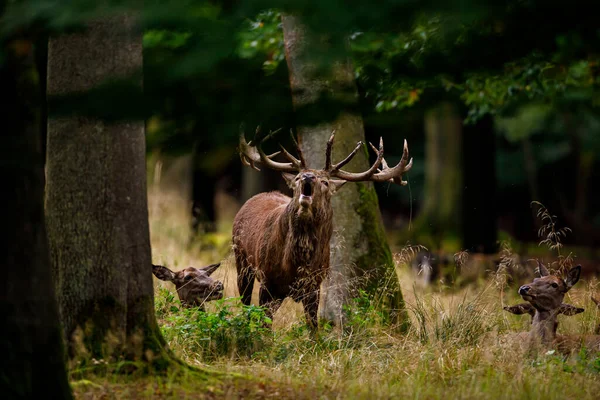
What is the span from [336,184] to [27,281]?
4668 millimetres

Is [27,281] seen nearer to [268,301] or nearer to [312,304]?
[312,304]

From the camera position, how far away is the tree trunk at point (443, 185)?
1875cm

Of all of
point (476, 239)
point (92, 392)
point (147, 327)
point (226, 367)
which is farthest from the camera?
point (476, 239)

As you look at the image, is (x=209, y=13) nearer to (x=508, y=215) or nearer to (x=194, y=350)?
(x=194, y=350)

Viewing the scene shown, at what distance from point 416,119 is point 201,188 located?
15.9 m

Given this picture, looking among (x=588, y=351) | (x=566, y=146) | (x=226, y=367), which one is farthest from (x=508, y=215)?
(x=226, y=367)

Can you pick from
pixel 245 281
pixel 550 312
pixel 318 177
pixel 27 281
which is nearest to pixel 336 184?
pixel 318 177

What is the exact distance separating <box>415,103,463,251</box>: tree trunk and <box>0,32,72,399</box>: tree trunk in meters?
14.7

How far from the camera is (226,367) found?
20.2 ft

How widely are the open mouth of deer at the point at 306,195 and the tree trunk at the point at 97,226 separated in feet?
9.39

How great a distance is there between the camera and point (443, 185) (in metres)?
19.3

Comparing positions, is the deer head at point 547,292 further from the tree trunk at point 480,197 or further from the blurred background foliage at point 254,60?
the tree trunk at point 480,197

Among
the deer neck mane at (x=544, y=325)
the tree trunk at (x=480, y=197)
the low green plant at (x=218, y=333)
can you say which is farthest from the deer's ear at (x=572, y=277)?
the tree trunk at (x=480, y=197)

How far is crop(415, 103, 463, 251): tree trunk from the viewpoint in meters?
18.8
